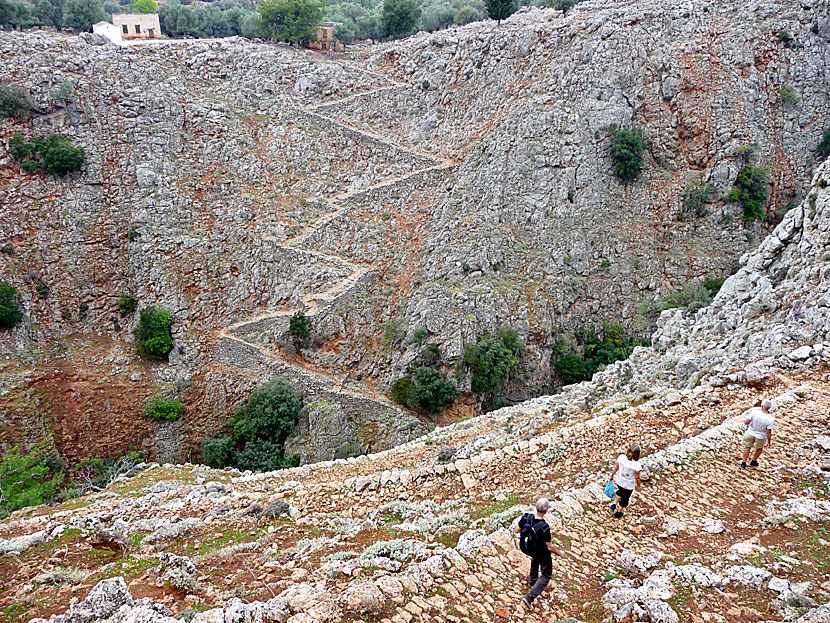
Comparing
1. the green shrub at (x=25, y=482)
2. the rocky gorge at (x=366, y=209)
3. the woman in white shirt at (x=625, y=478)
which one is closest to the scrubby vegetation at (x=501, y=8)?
the rocky gorge at (x=366, y=209)

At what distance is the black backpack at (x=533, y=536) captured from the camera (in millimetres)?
6051

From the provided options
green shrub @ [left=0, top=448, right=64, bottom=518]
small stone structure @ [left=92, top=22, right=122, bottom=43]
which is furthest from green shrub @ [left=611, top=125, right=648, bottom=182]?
small stone structure @ [left=92, top=22, right=122, bottom=43]

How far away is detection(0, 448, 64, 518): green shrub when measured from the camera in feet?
55.6

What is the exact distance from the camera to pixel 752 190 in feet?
91.9

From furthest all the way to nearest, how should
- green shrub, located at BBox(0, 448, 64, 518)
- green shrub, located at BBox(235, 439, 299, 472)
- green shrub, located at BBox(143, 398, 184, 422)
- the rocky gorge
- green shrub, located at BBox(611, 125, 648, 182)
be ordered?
green shrub, located at BBox(611, 125, 648, 182), the rocky gorge, green shrub, located at BBox(143, 398, 184, 422), green shrub, located at BBox(235, 439, 299, 472), green shrub, located at BBox(0, 448, 64, 518)

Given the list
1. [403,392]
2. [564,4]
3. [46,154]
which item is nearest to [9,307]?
[46,154]

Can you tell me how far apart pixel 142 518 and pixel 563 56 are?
3242 centimetres

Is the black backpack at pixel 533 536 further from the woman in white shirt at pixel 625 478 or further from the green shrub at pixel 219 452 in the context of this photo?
the green shrub at pixel 219 452

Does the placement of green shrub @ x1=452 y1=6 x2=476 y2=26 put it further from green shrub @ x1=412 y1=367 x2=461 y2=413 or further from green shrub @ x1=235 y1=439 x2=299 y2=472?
green shrub @ x1=235 y1=439 x2=299 y2=472

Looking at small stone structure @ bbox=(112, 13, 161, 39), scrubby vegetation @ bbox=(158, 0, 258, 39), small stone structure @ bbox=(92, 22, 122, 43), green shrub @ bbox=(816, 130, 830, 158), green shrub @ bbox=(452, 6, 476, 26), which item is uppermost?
green shrub @ bbox=(452, 6, 476, 26)

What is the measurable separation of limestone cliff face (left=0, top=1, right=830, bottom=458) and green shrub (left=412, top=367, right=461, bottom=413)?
5.36 ft

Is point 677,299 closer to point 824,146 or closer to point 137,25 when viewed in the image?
point 824,146

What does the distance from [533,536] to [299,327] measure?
20.4 meters

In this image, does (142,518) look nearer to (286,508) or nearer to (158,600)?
(286,508)
